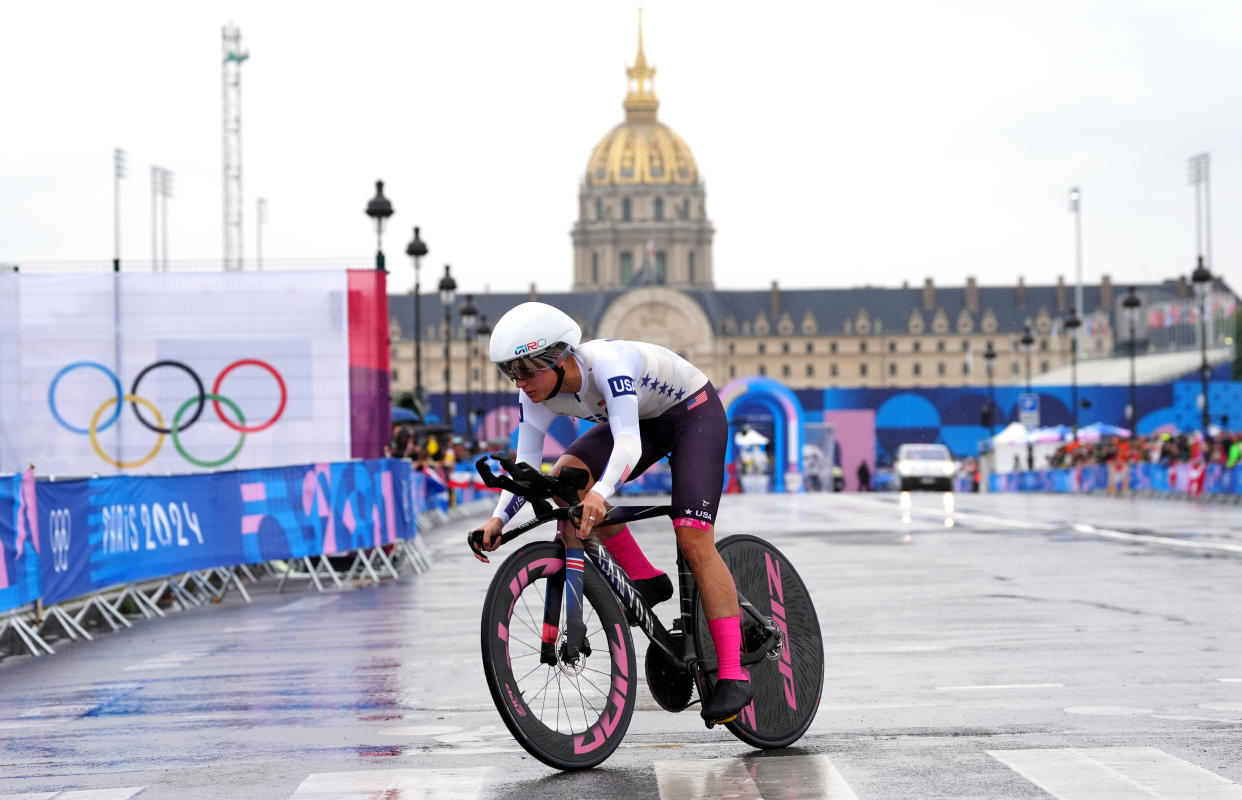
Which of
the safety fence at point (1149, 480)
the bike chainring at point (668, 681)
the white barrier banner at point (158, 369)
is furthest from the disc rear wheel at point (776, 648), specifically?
the safety fence at point (1149, 480)

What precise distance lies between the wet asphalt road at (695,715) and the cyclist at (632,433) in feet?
1.85

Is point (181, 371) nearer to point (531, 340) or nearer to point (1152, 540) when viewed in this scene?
point (1152, 540)

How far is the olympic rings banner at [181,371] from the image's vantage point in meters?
25.0

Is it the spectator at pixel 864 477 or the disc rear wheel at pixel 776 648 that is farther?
the spectator at pixel 864 477

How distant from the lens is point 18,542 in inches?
529

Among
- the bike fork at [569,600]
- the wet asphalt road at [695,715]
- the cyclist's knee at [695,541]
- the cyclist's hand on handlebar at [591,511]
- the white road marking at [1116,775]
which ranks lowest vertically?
the wet asphalt road at [695,715]

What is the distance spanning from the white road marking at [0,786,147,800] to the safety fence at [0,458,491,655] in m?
6.65

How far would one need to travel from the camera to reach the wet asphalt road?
660cm

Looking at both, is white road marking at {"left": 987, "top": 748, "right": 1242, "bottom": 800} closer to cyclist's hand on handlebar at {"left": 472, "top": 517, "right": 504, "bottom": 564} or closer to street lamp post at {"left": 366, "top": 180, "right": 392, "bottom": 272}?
cyclist's hand on handlebar at {"left": 472, "top": 517, "right": 504, "bottom": 564}

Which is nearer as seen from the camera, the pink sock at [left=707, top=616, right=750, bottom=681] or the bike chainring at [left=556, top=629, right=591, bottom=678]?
the bike chainring at [left=556, top=629, right=591, bottom=678]

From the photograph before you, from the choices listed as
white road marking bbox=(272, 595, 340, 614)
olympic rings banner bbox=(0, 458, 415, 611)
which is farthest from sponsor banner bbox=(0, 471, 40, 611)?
white road marking bbox=(272, 595, 340, 614)

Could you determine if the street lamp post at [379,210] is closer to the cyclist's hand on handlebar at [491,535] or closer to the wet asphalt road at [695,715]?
the wet asphalt road at [695,715]

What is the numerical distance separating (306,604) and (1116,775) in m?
12.0

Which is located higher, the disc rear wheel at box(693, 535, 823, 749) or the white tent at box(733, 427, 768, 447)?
the white tent at box(733, 427, 768, 447)
